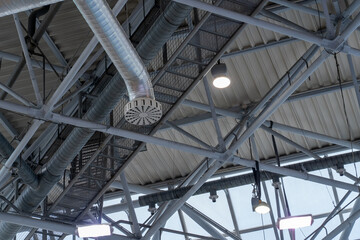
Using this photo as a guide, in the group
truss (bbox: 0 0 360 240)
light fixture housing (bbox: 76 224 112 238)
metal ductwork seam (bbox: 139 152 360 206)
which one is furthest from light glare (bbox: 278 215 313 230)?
light fixture housing (bbox: 76 224 112 238)

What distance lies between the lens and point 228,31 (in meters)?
19.1

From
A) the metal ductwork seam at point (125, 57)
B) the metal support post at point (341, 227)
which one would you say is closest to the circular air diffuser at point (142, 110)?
the metal ductwork seam at point (125, 57)

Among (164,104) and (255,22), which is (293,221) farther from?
(255,22)

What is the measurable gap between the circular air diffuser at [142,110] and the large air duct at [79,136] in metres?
4.19

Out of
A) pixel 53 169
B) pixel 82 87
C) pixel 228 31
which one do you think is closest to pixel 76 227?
pixel 53 169

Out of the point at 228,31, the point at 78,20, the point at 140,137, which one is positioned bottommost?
the point at 140,137

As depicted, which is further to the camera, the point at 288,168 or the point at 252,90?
the point at 252,90

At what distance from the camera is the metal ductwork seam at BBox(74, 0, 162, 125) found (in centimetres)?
1305

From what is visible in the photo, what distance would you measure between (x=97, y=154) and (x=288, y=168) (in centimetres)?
669

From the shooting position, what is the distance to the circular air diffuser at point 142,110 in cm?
1408

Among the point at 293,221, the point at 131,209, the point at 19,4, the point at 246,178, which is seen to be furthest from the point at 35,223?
the point at 19,4

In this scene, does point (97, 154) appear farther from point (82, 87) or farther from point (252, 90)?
point (252, 90)

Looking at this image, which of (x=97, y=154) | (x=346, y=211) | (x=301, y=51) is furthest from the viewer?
(x=346, y=211)

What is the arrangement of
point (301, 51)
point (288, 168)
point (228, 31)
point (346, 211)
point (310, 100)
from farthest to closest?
point (346, 211) → point (310, 100) → point (301, 51) → point (288, 168) → point (228, 31)
